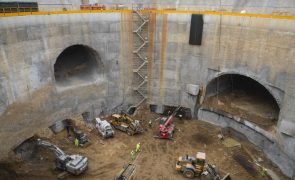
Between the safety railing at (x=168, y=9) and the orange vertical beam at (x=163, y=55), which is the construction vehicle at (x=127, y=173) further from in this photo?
the safety railing at (x=168, y=9)

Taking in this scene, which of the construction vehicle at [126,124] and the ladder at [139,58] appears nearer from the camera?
the construction vehicle at [126,124]

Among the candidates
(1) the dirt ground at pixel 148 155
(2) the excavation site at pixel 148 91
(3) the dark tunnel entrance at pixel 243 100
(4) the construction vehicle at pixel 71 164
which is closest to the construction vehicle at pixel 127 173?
(2) the excavation site at pixel 148 91

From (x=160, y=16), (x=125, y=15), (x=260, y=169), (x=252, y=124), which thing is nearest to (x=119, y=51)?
(x=125, y=15)

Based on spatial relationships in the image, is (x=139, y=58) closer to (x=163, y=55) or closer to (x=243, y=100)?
(x=163, y=55)

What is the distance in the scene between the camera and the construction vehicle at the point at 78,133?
22.1 m

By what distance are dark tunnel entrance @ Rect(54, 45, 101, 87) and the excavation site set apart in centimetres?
11

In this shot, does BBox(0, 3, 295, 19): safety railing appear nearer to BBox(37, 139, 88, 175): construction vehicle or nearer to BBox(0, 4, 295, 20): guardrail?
BBox(0, 4, 295, 20): guardrail

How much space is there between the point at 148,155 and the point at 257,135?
9.64m

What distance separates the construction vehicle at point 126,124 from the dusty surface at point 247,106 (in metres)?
7.35

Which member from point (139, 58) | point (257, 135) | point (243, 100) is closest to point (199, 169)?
point (257, 135)

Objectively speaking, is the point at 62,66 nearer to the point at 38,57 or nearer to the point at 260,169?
the point at 38,57

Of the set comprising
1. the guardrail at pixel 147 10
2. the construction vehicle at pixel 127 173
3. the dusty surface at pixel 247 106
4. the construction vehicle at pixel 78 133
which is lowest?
the construction vehicle at pixel 127 173

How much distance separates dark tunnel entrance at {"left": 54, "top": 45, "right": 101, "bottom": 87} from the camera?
2512 cm

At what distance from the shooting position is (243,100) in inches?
1001
